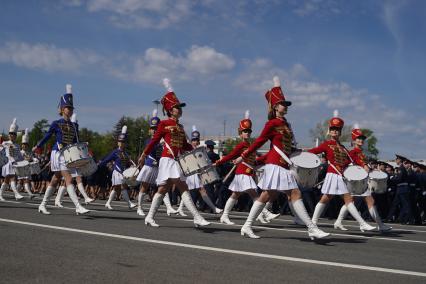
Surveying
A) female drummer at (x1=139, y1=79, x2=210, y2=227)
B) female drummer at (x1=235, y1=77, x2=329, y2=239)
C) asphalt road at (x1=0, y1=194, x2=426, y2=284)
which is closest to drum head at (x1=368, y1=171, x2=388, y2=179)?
asphalt road at (x1=0, y1=194, x2=426, y2=284)

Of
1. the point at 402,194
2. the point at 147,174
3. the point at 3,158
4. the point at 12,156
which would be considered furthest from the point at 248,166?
the point at 12,156

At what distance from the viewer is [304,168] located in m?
8.26

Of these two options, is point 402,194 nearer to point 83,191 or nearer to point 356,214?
point 356,214

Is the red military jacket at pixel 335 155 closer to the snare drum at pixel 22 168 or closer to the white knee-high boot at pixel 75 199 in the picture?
the white knee-high boot at pixel 75 199

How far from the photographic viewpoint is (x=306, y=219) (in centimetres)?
789

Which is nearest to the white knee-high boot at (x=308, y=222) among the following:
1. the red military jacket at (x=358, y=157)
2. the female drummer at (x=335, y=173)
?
the female drummer at (x=335, y=173)

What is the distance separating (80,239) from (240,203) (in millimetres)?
11790

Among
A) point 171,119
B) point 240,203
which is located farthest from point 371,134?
point 171,119

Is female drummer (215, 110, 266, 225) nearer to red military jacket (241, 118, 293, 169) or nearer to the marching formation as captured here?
the marching formation

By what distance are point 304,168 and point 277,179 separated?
0.52 metres

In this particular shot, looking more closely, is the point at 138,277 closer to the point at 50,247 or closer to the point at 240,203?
the point at 50,247

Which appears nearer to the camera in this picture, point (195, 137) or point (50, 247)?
point (50, 247)

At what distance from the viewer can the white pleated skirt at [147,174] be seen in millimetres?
12734

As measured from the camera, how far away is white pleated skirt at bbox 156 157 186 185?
9094 millimetres
